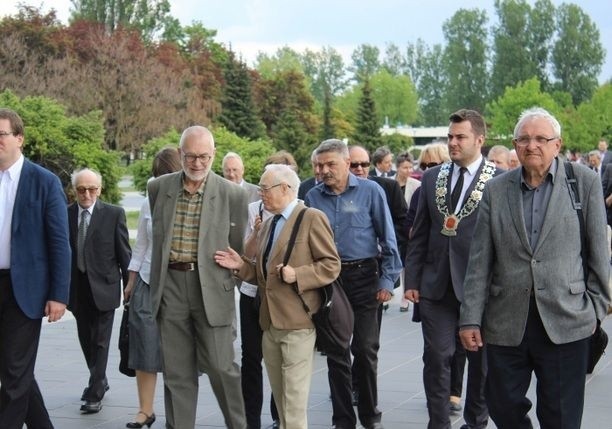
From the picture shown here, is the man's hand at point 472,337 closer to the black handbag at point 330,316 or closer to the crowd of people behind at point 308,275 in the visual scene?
the crowd of people behind at point 308,275

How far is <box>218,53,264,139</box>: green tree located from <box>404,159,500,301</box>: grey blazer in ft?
188

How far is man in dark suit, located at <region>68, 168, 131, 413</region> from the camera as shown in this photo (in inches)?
325

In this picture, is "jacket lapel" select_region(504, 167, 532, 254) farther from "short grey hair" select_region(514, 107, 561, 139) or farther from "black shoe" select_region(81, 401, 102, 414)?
"black shoe" select_region(81, 401, 102, 414)

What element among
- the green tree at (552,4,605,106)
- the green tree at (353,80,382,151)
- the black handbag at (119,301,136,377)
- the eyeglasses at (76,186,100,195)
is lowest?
the black handbag at (119,301,136,377)

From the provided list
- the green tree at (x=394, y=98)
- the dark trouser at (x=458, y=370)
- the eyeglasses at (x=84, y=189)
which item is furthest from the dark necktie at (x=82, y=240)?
the green tree at (x=394, y=98)

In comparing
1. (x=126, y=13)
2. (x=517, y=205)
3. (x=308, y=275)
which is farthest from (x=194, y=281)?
(x=126, y=13)

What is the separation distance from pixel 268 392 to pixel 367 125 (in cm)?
6558

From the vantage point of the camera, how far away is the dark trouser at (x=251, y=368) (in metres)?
7.46

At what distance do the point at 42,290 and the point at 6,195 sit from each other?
60cm

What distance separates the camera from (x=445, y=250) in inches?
273

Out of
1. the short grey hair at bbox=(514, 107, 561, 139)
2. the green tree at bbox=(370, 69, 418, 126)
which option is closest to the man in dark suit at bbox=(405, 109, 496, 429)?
the short grey hair at bbox=(514, 107, 561, 139)

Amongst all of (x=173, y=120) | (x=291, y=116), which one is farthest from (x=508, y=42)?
(x=173, y=120)

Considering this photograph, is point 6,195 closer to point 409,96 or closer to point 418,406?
point 418,406

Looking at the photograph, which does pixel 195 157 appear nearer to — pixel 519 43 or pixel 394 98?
pixel 519 43
